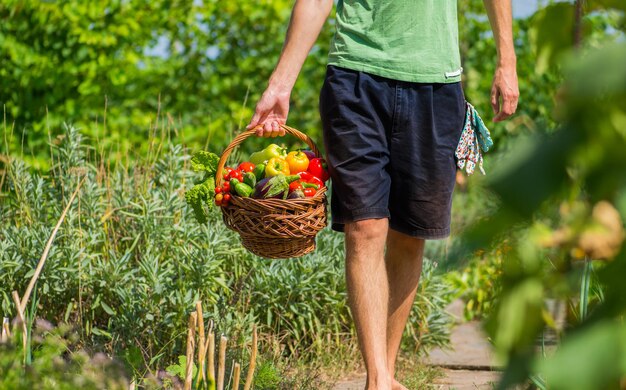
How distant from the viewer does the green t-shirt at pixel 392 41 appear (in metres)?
2.71

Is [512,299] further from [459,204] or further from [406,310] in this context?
[459,204]

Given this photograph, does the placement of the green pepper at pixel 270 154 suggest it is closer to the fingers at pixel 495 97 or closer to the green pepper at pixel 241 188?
the green pepper at pixel 241 188

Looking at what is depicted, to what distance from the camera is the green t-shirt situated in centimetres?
271

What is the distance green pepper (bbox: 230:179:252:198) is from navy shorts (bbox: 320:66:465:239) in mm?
263

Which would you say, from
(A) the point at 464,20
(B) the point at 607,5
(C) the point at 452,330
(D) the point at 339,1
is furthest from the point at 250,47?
(B) the point at 607,5

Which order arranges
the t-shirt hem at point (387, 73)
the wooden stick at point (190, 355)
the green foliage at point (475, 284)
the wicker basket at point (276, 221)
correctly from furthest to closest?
1. the green foliage at point (475, 284)
2. the t-shirt hem at point (387, 73)
3. the wicker basket at point (276, 221)
4. the wooden stick at point (190, 355)

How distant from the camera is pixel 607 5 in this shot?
0.85 meters

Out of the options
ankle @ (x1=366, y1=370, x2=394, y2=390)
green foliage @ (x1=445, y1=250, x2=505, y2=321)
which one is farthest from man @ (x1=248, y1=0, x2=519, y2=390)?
green foliage @ (x1=445, y1=250, x2=505, y2=321)

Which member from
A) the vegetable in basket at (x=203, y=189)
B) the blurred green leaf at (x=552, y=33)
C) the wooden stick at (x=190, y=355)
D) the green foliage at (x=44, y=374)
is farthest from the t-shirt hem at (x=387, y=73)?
the blurred green leaf at (x=552, y=33)

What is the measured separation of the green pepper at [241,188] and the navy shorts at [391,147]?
263mm

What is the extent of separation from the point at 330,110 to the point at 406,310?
0.73m

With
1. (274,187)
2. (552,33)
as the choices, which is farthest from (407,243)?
(552,33)

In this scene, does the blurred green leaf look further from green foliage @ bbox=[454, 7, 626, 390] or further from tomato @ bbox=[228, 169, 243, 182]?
tomato @ bbox=[228, 169, 243, 182]

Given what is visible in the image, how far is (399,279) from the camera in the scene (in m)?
2.95
